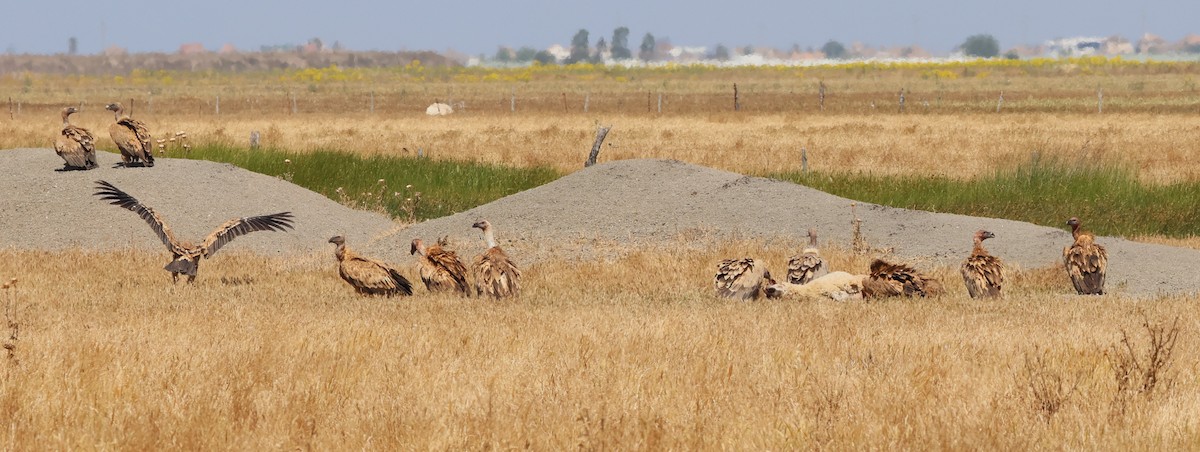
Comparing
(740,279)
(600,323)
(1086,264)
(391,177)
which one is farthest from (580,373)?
(391,177)

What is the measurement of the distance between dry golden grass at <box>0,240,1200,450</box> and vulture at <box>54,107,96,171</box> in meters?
9.58

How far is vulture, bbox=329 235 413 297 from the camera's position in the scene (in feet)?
48.1

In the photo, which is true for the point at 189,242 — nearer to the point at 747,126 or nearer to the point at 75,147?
the point at 75,147

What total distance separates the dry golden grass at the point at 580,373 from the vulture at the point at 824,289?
2.09ft

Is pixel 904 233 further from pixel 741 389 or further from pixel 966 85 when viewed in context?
pixel 966 85

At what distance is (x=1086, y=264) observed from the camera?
14867 millimetres

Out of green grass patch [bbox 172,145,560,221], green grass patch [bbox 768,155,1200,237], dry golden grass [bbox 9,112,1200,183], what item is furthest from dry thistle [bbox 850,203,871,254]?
dry golden grass [bbox 9,112,1200,183]

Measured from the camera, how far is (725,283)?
14.7 meters

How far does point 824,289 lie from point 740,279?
1.02 m

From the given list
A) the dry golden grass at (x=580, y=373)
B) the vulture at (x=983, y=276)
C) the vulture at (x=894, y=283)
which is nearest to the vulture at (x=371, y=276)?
the dry golden grass at (x=580, y=373)

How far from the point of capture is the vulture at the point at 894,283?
14797 mm

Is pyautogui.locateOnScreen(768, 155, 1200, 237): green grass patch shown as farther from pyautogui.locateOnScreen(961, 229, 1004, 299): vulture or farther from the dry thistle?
pyautogui.locateOnScreen(961, 229, 1004, 299): vulture

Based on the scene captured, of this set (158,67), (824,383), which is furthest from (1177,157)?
(158,67)

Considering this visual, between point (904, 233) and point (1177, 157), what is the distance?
18.7 metres
